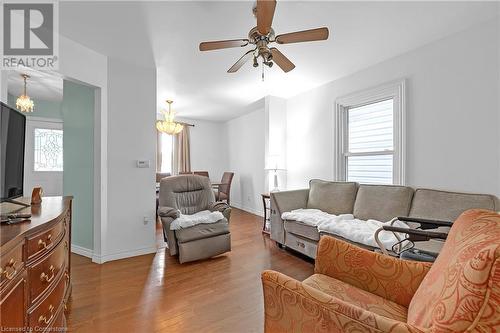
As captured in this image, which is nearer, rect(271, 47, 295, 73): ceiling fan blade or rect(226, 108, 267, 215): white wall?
rect(271, 47, 295, 73): ceiling fan blade

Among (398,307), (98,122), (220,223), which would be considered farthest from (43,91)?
(398,307)

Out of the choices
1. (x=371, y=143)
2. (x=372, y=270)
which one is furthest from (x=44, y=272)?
(x=371, y=143)

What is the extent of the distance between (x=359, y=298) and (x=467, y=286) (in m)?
0.61

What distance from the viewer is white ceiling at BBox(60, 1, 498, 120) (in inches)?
76.4

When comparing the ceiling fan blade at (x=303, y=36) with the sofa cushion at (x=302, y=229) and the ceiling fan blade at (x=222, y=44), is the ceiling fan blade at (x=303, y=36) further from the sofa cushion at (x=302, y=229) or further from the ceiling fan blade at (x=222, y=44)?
the sofa cushion at (x=302, y=229)

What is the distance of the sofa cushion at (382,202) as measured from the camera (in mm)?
2416

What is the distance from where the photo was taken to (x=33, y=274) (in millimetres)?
1047

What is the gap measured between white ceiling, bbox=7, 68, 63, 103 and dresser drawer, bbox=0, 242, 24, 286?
371cm

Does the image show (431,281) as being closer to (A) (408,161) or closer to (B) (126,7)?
(A) (408,161)

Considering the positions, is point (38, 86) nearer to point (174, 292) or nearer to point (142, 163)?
point (142, 163)

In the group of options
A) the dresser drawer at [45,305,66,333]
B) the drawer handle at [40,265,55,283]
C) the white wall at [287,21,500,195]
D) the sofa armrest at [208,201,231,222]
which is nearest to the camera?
the drawer handle at [40,265,55,283]

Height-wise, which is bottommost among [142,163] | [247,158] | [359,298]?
[359,298]

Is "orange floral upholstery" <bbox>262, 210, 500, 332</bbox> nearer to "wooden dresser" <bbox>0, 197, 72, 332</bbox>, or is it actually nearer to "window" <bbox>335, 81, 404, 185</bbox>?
"wooden dresser" <bbox>0, 197, 72, 332</bbox>

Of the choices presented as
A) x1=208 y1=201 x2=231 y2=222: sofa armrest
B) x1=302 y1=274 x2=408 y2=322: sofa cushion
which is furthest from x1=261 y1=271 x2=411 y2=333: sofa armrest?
x1=208 y1=201 x2=231 y2=222: sofa armrest
